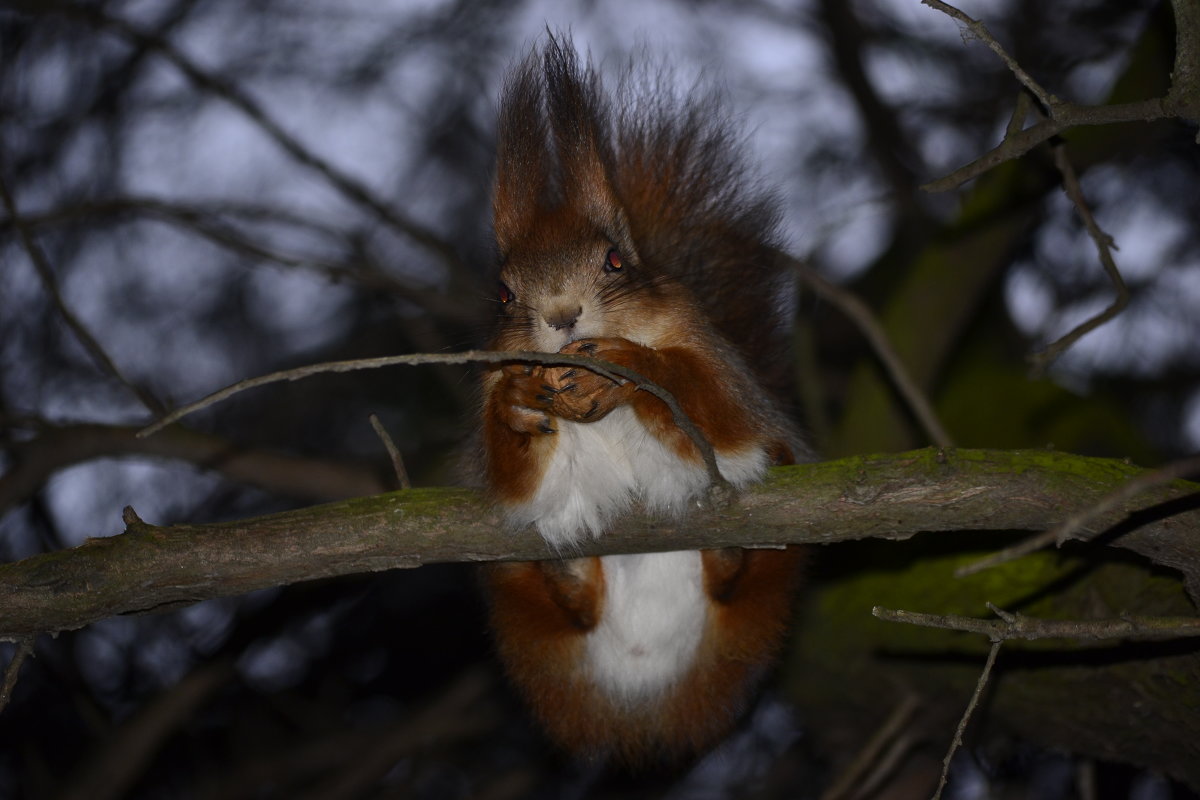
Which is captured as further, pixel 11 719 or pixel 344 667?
pixel 344 667

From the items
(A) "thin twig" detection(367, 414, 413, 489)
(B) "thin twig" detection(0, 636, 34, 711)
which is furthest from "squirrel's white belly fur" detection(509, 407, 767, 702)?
(B) "thin twig" detection(0, 636, 34, 711)

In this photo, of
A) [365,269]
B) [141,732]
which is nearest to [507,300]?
[365,269]

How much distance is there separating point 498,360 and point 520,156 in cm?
66

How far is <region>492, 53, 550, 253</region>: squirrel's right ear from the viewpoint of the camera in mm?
2039

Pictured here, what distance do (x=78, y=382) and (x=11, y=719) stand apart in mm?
1097

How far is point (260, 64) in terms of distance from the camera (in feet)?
11.6

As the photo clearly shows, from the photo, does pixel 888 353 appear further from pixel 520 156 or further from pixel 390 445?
pixel 390 445

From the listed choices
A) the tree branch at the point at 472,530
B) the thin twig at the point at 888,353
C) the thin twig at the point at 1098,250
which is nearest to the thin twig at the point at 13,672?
the tree branch at the point at 472,530

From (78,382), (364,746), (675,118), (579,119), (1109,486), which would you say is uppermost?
(78,382)

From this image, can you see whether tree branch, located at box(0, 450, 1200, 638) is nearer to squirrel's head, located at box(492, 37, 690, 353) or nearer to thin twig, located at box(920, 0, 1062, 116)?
squirrel's head, located at box(492, 37, 690, 353)

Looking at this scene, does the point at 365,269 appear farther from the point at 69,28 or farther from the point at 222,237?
the point at 69,28

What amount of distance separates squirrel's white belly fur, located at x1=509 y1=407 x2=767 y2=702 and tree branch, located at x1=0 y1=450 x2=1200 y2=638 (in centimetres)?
4

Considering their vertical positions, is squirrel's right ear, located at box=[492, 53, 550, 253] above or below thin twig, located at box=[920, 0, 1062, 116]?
above

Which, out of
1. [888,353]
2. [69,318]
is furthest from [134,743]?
[888,353]
